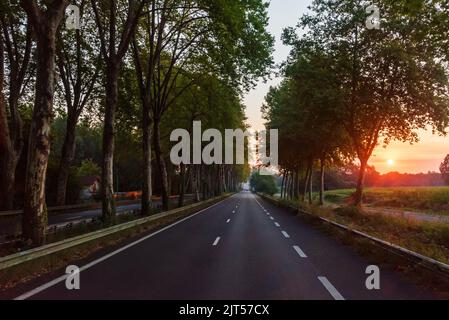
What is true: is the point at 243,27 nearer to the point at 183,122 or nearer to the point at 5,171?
the point at 5,171

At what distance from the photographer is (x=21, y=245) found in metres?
10.2

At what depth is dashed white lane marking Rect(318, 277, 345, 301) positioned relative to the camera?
6984 millimetres

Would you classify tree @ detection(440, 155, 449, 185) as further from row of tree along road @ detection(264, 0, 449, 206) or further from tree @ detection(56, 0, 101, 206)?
tree @ detection(56, 0, 101, 206)

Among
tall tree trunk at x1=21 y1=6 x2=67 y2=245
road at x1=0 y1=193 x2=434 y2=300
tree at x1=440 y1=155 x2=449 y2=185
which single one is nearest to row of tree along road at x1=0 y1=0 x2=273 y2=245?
tall tree trunk at x1=21 y1=6 x2=67 y2=245

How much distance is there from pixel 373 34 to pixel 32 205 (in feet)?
67.3

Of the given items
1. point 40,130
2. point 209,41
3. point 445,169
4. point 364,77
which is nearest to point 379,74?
point 364,77

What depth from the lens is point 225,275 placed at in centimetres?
877

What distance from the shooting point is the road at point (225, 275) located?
714 centimetres

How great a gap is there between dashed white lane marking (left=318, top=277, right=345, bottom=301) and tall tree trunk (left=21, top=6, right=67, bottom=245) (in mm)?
6661

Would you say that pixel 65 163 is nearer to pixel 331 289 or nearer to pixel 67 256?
pixel 67 256

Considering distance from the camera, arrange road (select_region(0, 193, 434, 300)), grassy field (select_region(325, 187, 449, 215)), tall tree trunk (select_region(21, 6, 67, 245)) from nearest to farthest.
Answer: road (select_region(0, 193, 434, 300))
tall tree trunk (select_region(21, 6, 67, 245))
grassy field (select_region(325, 187, 449, 215))

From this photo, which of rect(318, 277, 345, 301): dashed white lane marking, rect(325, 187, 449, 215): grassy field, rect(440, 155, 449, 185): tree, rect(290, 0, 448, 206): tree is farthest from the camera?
rect(440, 155, 449, 185): tree

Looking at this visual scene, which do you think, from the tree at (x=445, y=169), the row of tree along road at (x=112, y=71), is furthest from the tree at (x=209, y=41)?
the tree at (x=445, y=169)
